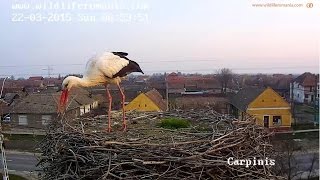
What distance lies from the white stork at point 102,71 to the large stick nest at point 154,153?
8.7 inches

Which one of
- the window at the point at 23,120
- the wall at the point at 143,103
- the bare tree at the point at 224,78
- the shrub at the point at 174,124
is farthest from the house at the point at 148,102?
the shrub at the point at 174,124

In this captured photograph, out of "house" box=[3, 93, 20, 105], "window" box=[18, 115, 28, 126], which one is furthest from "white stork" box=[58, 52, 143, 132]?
"window" box=[18, 115, 28, 126]

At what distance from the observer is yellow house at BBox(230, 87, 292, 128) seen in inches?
186

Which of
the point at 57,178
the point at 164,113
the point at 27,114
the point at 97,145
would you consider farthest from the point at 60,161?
the point at 27,114

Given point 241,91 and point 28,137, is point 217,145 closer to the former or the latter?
point 241,91

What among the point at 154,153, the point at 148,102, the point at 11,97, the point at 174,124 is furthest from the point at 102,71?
the point at 11,97

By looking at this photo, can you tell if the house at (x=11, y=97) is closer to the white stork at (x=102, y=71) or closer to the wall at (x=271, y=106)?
the wall at (x=271, y=106)

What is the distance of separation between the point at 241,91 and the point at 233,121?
3.55m

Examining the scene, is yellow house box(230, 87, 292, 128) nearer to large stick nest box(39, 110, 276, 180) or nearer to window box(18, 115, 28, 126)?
large stick nest box(39, 110, 276, 180)

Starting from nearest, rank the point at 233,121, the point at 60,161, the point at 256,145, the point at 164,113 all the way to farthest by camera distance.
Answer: the point at 60,161, the point at 256,145, the point at 233,121, the point at 164,113

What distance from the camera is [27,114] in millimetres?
6543

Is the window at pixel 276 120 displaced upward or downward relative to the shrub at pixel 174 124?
downward

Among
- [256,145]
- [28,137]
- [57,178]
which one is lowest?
[28,137]

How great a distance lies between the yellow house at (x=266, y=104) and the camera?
4727 mm
